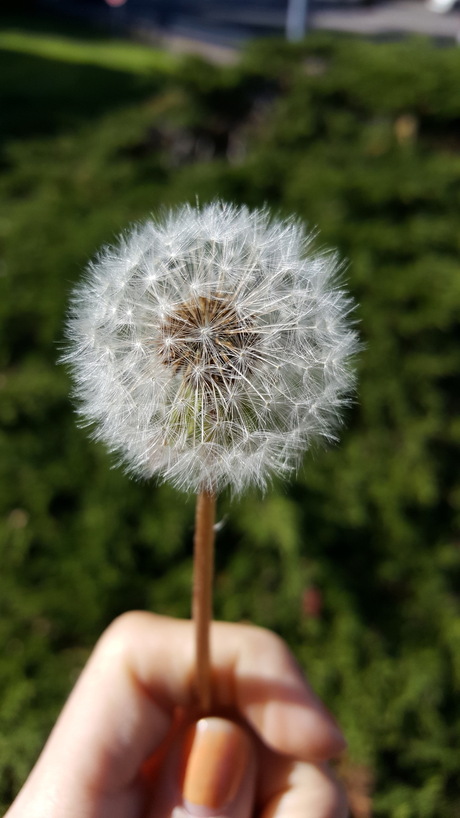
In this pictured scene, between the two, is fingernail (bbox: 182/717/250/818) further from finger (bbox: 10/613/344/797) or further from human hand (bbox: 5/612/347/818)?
finger (bbox: 10/613/344/797)

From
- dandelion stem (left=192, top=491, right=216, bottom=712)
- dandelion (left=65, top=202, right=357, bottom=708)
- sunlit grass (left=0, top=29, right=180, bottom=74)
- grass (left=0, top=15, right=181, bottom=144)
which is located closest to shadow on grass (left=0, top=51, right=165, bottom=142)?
grass (left=0, top=15, right=181, bottom=144)

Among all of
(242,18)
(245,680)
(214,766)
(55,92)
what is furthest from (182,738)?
(242,18)

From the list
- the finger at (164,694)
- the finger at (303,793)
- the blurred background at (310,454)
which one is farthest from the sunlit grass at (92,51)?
the finger at (303,793)

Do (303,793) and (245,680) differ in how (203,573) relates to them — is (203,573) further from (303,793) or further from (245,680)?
(303,793)

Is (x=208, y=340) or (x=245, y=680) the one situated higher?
(x=208, y=340)

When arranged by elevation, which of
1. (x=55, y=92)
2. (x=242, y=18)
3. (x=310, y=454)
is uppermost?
(x=242, y=18)

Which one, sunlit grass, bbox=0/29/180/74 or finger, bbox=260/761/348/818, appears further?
sunlit grass, bbox=0/29/180/74
